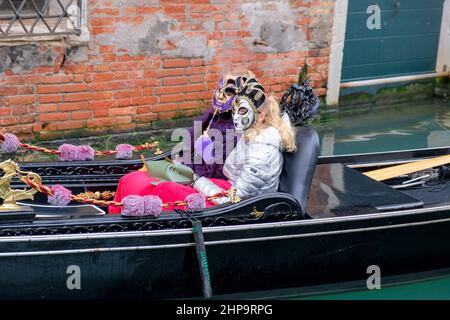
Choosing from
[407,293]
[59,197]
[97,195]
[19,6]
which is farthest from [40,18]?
[407,293]

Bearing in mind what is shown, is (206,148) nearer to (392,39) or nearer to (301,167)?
(301,167)

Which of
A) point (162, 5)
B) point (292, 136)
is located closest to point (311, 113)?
point (292, 136)

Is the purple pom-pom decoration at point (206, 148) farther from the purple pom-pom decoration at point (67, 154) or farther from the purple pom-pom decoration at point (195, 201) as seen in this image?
the purple pom-pom decoration at point (67, 154)

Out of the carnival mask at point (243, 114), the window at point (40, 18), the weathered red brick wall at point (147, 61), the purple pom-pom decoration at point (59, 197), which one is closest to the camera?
the purple pom-pom decoration at point (59, 197)

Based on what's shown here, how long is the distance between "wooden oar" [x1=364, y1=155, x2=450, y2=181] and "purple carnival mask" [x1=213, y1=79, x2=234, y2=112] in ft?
3.56

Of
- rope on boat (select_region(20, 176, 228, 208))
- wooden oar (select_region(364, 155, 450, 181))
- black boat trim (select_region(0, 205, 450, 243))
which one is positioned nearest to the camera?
black boat trim (select_region(0, 205, 450, 243))

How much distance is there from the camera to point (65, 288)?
3.60 metres

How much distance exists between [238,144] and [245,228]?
0.43 m

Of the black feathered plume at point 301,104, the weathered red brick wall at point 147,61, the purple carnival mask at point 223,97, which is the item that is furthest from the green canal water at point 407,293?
the weathered red brick wall at point 147,61

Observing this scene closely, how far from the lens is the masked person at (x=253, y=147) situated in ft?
12.6

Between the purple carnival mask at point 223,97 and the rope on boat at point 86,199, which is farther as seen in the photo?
the purple carnival mask at point 223,97

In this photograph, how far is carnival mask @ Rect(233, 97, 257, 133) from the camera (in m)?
3.82

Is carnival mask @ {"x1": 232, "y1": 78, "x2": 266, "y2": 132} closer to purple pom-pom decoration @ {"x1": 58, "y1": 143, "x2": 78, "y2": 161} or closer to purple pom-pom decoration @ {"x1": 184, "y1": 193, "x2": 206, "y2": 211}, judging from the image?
purple pom-pom decoration @ {"x1": 184, "y1": 193, "x2": 206, "y2": 211}

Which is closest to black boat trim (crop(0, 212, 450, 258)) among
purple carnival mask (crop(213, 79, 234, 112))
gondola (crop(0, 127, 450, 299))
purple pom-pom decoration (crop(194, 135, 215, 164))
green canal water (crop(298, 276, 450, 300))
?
gondola (crop(0, 127, 450, 299))
